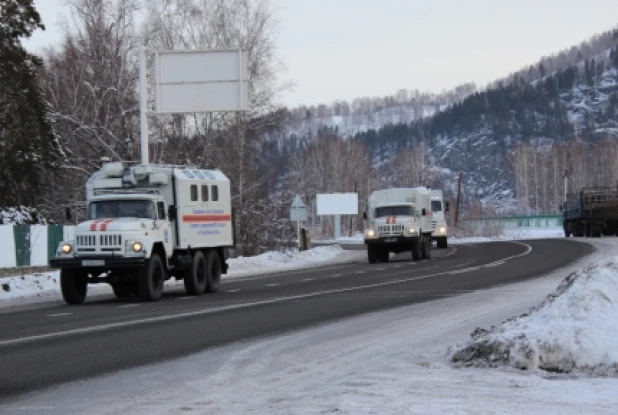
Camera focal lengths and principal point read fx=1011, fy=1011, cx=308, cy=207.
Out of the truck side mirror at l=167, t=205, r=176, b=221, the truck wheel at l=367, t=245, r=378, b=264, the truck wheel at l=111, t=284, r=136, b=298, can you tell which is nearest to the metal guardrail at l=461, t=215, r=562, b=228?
the truck wheel at l=367, t=245, r=378, b=264

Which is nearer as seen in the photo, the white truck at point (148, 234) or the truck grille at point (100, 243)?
the truck grille at point (100, 243)

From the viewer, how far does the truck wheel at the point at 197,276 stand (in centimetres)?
2278

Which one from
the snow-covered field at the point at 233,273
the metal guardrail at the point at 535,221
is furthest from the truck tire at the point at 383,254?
the metal guardrail at the point at 535,221

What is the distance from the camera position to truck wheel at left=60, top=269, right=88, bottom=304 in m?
20.8

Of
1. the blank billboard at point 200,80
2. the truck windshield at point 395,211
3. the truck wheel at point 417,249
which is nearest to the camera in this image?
the blank billboard at point 200,80

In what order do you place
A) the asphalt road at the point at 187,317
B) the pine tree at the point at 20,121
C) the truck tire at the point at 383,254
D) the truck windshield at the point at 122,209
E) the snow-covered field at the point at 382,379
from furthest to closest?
the pine tree at the point at 20,121
the truck tire at the point at 383,254
the truck windshield at the point at 122,209
the asphalt road at the point at 187,317
the snow-covered field at the point at 382,379

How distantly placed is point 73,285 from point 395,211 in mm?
20764

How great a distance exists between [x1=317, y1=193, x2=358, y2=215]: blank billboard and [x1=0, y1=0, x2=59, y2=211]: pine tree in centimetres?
5131

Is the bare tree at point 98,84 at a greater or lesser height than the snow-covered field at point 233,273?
greater

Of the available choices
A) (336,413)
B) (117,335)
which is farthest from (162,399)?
(117,335)

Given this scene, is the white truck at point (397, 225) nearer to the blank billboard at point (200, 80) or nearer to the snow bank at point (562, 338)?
the blank billboard at point (200, 80)

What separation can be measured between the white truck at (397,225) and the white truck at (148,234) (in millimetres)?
15221

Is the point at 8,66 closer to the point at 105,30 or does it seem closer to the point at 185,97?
the point at 105,30

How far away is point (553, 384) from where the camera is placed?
8.55 metres
